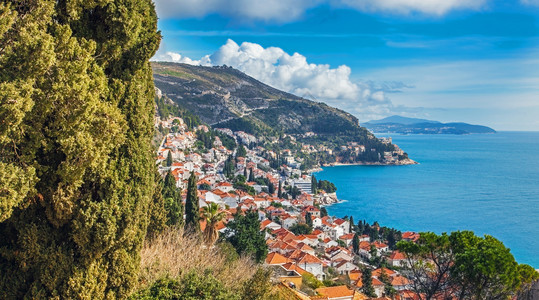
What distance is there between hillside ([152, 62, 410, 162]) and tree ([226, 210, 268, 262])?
3928 inches

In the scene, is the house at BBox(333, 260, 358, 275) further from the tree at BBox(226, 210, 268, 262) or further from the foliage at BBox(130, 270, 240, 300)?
the foliage at BBox(130, 270, 240, 300)

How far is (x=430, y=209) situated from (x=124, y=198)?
6066 cm

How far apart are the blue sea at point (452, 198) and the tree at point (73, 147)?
42310 mm

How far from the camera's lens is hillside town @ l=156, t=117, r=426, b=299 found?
21.3m

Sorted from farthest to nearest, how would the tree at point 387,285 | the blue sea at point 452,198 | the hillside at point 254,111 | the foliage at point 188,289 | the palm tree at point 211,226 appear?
the hillside at point 254,111
the blue sea at point 452,198
the tree at point 387,285
the palm tree at point 211,226
the foliage at point 188,289

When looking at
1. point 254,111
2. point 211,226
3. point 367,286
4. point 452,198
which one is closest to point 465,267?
point 211,226

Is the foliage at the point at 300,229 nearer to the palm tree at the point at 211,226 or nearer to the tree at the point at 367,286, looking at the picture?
the tree at the point at 367,286

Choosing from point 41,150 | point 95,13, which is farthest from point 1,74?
point 95,13

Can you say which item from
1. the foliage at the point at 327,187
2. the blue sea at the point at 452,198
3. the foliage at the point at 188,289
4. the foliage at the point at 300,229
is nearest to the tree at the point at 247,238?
the foliage at the point at 188,289

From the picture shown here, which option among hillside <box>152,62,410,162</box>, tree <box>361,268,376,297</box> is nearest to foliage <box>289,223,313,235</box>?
tree <box>361,268,376,297</box>

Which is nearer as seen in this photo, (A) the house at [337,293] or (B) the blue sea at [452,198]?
(A) the house at [337,293]

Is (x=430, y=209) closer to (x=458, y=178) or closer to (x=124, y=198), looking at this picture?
(x=458, y=178)

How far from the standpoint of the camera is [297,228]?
4194 cm

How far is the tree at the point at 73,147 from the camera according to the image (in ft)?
14.7
